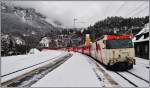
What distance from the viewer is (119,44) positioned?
21234 mm

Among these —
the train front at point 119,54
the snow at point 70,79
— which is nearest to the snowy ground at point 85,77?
the snow at point 70,79

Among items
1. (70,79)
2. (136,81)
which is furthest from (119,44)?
(70,79)

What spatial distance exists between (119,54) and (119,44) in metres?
0.88

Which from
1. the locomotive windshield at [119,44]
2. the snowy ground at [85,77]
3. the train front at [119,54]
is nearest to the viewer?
the snowy ground at [85,77]

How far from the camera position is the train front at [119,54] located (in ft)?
67.8

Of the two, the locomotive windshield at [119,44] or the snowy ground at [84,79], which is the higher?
the locomotive windshield at [119,44]

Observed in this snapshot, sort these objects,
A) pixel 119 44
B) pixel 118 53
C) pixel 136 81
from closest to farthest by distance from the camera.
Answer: pixel 136 81, pixel 118 53, pixel 119 44

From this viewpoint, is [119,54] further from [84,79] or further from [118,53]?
[84,79]

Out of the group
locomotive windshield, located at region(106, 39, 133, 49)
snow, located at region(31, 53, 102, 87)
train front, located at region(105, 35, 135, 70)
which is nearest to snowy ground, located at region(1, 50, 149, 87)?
snow, located at region(31, 53, 102, 87)

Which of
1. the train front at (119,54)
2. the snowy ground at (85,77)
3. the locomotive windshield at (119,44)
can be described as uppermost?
the locomotive windshield at (119,44)

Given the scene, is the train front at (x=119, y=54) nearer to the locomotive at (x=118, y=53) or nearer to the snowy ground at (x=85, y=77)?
the locomotive at (x=118, y=53)

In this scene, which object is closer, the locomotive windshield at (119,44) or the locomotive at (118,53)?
the locomotive at (118,53)

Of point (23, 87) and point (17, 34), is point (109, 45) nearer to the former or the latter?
point (23, 87)

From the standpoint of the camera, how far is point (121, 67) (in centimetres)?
2067
